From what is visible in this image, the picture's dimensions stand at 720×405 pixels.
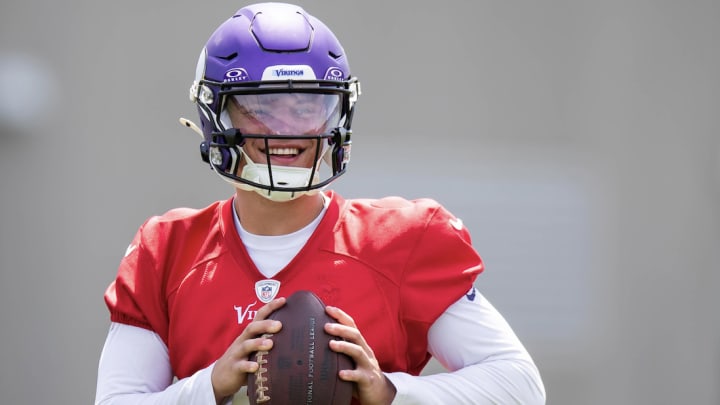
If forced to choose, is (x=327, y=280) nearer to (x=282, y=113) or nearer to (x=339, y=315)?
(x=339, y=315)

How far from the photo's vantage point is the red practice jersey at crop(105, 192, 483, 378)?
2.02 meters

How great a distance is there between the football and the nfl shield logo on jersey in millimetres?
193

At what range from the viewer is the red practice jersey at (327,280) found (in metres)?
2.02

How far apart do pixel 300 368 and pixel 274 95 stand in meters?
0.55

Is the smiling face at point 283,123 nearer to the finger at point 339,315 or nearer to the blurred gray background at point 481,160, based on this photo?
the finger at point 339,315

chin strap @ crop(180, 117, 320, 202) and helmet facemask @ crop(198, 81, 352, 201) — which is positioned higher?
helmet facemask @ crop(198, 81, 352, 201)

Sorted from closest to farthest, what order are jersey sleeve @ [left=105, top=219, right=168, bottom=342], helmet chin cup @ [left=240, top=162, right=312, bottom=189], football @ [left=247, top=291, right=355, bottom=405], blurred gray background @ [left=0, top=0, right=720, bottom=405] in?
football @ [left=247, top=291, right=355, bottom=405]
helmet chin cup @ [left=240, top=162, right=312, bottom=189]
jersey sleeve @ [left=105, top=219, right=168, bottom=342]
blurred gray background @ [left=0, top=0, right=720, bottom=405]

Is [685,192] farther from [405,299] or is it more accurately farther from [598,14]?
[405,299]

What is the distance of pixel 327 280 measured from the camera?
2.03 m

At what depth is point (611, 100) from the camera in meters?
4.09

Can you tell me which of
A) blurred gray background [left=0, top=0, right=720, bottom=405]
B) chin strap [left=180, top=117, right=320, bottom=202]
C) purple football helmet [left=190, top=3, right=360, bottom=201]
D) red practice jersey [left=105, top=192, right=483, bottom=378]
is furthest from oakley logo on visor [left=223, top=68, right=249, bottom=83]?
blurred gray background [left=0, top=0, right=720, bottom=405]

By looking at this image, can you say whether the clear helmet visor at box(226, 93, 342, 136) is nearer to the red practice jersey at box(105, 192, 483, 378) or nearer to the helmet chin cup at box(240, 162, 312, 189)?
the helmet chin cup at box(240, 162, 312, 189)

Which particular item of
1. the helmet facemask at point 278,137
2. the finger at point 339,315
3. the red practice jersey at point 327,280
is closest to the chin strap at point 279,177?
the helmet facemask at point 278,137

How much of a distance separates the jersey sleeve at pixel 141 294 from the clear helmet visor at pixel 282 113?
0.34 metres
